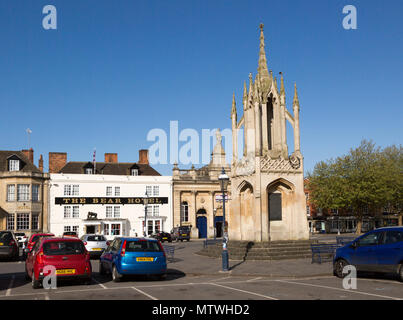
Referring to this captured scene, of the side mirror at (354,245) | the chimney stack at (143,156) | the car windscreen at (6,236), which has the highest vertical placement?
the chimney stack at (143,156)

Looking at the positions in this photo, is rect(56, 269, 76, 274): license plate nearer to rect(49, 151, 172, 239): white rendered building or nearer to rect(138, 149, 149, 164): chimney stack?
rect(49, 151, 172, 239): white rendered building

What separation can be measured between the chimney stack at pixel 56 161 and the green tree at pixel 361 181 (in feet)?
113

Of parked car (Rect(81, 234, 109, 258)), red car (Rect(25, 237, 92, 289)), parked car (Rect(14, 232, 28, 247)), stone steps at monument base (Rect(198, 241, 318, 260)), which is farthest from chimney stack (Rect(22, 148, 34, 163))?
red car (Rect(25, 237, 92, 289))

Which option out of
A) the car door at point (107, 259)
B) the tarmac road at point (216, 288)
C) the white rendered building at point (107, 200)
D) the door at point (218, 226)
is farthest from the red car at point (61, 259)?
the door at point (218, 226)

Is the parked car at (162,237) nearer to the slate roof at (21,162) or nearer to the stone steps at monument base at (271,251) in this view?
the slate roof at (21,162)

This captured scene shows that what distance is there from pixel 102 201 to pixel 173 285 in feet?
141

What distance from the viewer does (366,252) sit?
50.3ft

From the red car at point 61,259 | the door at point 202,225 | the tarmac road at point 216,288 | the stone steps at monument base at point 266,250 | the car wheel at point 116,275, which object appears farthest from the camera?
the door at point 202,225

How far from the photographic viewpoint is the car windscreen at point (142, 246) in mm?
15383
